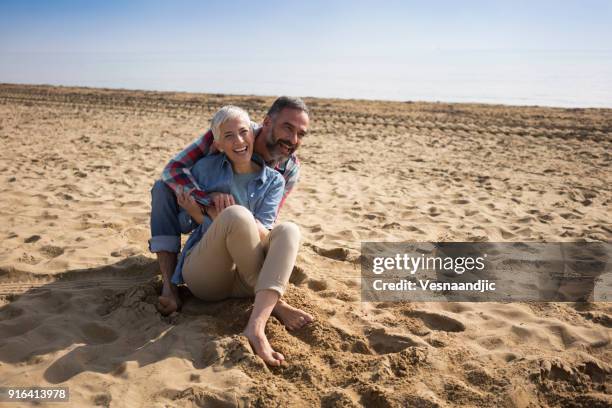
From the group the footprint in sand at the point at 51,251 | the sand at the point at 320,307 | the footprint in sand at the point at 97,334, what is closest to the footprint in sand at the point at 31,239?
the sand at the point at 320,307

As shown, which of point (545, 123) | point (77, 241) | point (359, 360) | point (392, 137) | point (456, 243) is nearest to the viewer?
point (359, 360)

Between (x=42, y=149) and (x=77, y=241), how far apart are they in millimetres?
4722

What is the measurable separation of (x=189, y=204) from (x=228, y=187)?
259 mm

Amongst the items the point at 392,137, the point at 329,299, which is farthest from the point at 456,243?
the point at 392,137

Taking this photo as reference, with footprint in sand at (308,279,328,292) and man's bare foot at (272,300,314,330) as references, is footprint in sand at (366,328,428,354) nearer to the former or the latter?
man's bare foot at (272,300,314,330)

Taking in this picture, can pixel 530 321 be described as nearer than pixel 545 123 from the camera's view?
Yes

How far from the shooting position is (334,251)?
399cm

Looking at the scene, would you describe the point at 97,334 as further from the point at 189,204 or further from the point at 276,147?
the point at 276,147

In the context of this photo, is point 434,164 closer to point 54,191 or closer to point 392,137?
point 392,137

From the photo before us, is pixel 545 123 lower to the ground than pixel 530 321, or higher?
higher

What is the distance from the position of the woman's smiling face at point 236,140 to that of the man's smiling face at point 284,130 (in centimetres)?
25

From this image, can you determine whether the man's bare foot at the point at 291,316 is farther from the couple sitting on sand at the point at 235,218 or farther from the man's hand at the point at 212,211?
the man's hand at the point at 212,211

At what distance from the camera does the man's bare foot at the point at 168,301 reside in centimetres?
288

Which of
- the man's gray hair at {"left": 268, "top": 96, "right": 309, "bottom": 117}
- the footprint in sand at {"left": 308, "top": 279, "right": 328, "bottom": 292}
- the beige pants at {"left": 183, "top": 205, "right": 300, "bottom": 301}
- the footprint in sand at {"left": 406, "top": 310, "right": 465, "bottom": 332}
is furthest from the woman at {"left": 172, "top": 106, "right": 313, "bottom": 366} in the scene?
the footprint in sand at {"left": 406, "top": 310, "right": 465, "bottom": 332}
